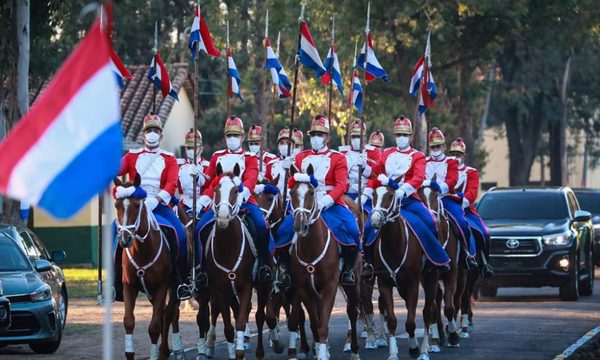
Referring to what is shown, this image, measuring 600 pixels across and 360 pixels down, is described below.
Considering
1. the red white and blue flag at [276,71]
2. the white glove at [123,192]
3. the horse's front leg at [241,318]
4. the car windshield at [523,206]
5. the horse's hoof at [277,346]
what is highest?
the red white and blue flag at [276,71]

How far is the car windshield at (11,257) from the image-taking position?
18.0 metres

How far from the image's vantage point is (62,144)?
328 inches

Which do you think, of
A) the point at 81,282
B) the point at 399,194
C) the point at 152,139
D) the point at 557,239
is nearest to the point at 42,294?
the point at 152,139

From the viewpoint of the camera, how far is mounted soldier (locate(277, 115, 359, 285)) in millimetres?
16641

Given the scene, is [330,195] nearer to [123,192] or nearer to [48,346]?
[123,192]

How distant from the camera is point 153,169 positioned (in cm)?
1667

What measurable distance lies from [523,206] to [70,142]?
20.2m

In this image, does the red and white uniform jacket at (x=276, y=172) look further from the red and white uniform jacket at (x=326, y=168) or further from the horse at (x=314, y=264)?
the horse at (x=314, y=264)

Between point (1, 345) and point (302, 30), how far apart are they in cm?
563

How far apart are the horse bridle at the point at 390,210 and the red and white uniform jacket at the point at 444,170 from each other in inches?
106

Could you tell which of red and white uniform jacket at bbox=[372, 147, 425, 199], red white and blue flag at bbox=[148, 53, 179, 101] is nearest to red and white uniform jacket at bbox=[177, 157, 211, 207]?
red white and blue flag at bbox=[148, 53, 179, 101]

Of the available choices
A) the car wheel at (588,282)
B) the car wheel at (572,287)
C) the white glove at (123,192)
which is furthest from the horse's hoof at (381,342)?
the car wheel at (588,282)

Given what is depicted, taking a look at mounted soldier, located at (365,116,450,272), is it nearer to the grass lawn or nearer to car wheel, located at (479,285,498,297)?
car wheel, located at (479,285,498,297)

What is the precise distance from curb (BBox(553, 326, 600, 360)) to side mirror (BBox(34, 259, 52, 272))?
609cm
